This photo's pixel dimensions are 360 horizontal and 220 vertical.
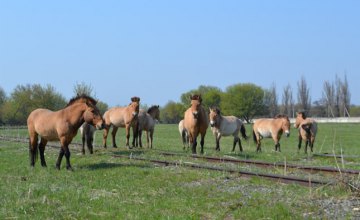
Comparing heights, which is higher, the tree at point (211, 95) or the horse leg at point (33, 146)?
the tree at point (211, 95)

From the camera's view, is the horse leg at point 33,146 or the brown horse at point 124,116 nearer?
the horse leg at point 33,146

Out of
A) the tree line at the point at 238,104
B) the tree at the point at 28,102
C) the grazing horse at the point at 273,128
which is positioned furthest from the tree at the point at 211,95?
the grazing horse at the point at 273,128

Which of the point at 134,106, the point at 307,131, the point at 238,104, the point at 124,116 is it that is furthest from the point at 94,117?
the point at 238,104

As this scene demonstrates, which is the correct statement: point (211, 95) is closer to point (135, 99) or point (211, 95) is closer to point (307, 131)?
point (307, 131)

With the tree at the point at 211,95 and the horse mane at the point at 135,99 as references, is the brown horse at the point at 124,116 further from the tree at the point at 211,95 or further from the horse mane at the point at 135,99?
the tree at the point at 211,95

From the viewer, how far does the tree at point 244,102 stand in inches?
4592

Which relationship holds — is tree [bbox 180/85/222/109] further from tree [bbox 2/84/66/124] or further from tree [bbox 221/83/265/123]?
tree [bbox 2/84/66/124]

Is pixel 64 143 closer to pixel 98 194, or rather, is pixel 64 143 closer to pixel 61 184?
pixel 61 184

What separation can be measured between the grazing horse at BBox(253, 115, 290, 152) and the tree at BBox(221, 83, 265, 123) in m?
85.8

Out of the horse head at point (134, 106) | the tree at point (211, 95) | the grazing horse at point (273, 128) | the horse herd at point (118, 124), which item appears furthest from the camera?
the tree at point (211, 95)

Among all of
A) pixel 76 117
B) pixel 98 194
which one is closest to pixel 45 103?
pixel 76 117

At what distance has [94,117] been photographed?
13.9 m

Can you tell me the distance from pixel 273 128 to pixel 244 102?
9193cm

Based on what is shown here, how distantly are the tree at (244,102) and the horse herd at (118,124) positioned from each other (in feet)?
285
